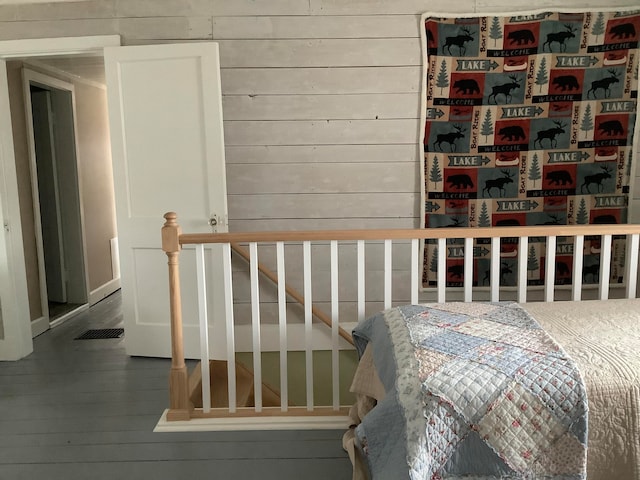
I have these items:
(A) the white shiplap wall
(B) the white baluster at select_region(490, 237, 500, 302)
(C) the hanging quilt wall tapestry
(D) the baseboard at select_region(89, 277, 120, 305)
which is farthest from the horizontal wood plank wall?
(D) the baseboard at select_region(89, 277, 120, 305)

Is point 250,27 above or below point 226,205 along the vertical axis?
above

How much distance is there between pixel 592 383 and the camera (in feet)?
4.71

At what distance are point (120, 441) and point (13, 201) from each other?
1.93 metres

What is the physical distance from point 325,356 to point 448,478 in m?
2.23

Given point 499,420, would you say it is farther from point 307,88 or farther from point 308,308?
point 307,88

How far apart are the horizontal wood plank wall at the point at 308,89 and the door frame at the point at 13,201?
8 cm

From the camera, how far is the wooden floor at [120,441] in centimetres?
204

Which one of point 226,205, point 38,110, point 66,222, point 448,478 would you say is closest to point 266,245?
point 226,205

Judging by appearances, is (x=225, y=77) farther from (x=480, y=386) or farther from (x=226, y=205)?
(x=480, y=386)

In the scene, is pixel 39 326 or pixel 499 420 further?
pixel 39 326

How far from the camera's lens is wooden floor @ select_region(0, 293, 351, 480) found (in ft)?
6.70

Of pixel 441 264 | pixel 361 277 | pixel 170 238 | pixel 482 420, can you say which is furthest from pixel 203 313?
pixel 482 420

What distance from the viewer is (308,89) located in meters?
3.28

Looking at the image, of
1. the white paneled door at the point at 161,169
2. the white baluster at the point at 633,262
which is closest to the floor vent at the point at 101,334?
the white paneled door at the point at 161,169
